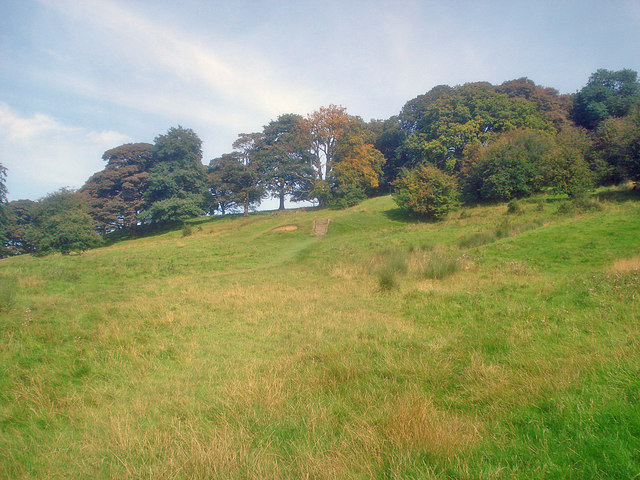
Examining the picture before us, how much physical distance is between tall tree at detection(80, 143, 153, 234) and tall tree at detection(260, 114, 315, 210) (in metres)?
15.4

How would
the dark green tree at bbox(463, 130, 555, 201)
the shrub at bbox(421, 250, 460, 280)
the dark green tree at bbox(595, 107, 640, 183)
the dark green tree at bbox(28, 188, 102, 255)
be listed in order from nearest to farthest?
the shrub at bbox(421, 250, 460, 280), the dark green tree at bbox(595, 107, 640, 183), the dark green tree at bbox(28, 188, 102, 255), the dark green tree at bbox(463, 130, 555, 201)

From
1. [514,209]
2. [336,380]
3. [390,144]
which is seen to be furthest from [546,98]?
[336,380]

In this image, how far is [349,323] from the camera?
23.5 feet

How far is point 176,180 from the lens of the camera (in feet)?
138

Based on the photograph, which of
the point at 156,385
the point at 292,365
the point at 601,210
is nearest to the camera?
the point at 156,385

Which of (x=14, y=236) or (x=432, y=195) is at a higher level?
(x=432, y=195)

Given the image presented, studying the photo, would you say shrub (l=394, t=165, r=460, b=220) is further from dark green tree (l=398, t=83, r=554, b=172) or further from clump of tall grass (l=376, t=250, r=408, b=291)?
clump of tall grass (l=376, t=250, r=408, b=291)

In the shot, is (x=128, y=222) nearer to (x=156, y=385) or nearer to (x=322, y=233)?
(x=322, y=233)

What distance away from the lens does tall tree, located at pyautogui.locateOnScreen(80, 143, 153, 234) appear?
40.3 meters

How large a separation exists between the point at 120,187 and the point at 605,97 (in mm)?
61751

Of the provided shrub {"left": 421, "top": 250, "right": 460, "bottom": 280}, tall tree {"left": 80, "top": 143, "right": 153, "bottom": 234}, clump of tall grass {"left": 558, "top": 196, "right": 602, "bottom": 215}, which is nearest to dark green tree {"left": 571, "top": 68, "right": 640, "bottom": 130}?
clump of tall grass {"left": 558, "top": 196, "right": 602, "bottom": 215}

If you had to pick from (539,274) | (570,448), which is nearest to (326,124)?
(539,274)

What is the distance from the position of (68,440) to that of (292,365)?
2.71m

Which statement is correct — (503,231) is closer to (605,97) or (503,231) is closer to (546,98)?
(546,98)
